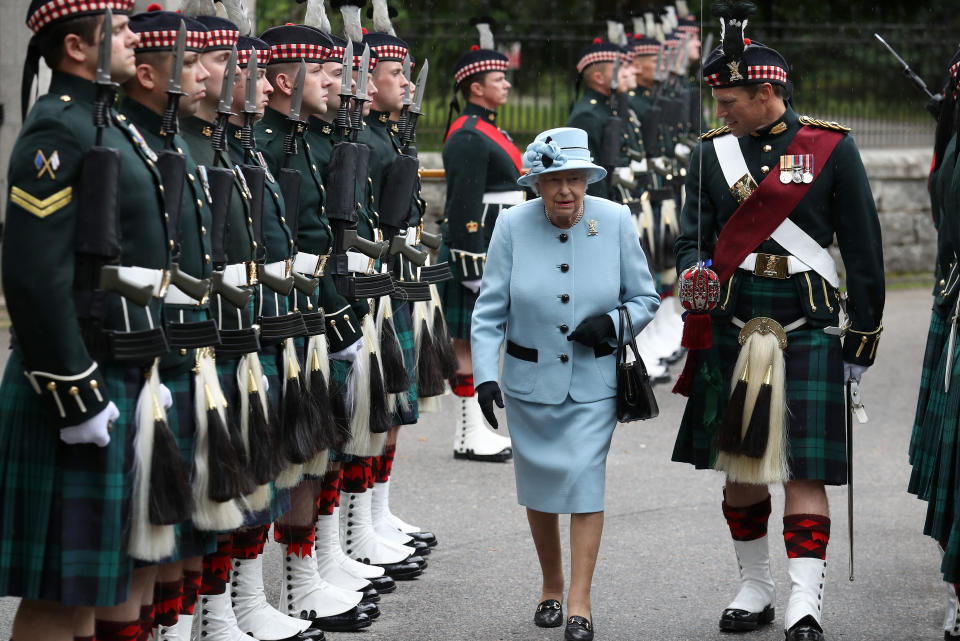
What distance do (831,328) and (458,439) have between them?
3202mm

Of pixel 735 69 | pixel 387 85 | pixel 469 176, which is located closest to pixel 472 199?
pixel 469 176

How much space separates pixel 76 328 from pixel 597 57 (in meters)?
6.90

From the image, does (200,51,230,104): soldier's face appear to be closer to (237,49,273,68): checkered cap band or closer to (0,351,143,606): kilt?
(237,49,273,68): checkered cap band

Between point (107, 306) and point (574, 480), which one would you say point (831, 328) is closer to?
point (574, 480)

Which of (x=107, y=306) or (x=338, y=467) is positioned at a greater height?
(x=107, y=306)

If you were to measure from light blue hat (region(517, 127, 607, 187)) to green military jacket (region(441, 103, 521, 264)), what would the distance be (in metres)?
2.34

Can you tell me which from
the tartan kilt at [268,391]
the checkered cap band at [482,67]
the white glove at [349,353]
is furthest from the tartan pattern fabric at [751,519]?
the checkered cap band at [482,67]

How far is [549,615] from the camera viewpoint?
5.36 meters

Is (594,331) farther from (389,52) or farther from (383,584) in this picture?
(389,52)

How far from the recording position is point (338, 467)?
18.4 feet

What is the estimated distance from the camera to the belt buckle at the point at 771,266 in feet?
17.3

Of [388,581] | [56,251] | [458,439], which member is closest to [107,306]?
[56,251]

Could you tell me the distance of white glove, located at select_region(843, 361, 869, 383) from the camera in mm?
5258

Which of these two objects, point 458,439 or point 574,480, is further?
point 458,439
